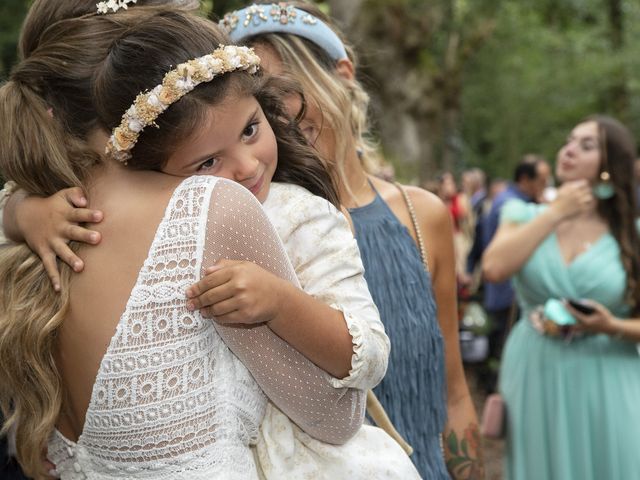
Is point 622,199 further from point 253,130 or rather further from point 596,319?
point 253,130

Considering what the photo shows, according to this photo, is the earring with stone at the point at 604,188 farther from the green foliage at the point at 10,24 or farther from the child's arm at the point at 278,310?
the green foliage at the point at 10,24

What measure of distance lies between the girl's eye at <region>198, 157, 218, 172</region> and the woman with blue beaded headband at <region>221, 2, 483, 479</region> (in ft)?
2.31

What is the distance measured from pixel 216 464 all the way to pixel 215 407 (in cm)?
11

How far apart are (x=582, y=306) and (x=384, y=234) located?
7.49 ft

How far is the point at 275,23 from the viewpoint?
100.0 inches

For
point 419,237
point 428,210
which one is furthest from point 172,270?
point 428,210

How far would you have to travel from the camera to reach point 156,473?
1.69 metres

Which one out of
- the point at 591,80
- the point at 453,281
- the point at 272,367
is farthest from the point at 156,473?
the point at 591,80

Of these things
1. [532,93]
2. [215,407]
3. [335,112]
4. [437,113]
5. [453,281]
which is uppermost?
[335,112]

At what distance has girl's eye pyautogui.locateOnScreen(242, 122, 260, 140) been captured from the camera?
182 centimetres

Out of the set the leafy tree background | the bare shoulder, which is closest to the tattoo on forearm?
the bare shoulder

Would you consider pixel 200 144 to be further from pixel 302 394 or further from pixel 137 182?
pixel 302 394

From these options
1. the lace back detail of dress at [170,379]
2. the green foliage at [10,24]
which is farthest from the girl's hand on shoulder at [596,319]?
the green foliage at [10,24]

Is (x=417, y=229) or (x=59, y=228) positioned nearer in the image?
(x=59, y=228)
